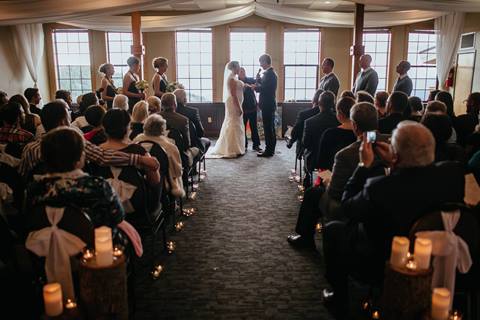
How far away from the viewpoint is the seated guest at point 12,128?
3.35 m

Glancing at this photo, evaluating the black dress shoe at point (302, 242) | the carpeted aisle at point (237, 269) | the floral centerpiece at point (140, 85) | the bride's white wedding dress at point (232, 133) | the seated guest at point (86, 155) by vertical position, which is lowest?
the carpeted aisle at point (237, 269)

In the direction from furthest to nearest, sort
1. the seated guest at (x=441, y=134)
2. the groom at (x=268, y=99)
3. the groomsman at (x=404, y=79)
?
the groom at (x=268, y=99) → the groomsman at (x=404, y=79) → the seated guest at (x=441, y=134)

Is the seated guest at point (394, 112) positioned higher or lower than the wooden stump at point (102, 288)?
higher

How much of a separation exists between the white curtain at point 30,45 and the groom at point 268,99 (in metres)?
4.73

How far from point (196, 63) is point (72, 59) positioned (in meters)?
2.88

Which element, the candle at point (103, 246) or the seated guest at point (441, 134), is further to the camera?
the seated guest at point (441, 134)

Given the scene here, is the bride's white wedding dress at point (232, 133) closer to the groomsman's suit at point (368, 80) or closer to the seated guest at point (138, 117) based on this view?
the groomsman's suit at point (368, 80)

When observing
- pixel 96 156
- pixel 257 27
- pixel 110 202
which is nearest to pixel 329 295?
pixel 110 202

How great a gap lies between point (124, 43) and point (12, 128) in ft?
24.8

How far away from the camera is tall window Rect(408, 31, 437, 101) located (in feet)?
33.9

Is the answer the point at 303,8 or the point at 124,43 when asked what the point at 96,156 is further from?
the point at 124,43

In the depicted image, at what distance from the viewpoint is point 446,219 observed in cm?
193

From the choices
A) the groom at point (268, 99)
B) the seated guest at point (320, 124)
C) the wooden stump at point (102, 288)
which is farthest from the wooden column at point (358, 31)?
the wooden stump at point (102, 288)

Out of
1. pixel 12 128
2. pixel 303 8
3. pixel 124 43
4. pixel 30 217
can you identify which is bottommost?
pixel 30 217
